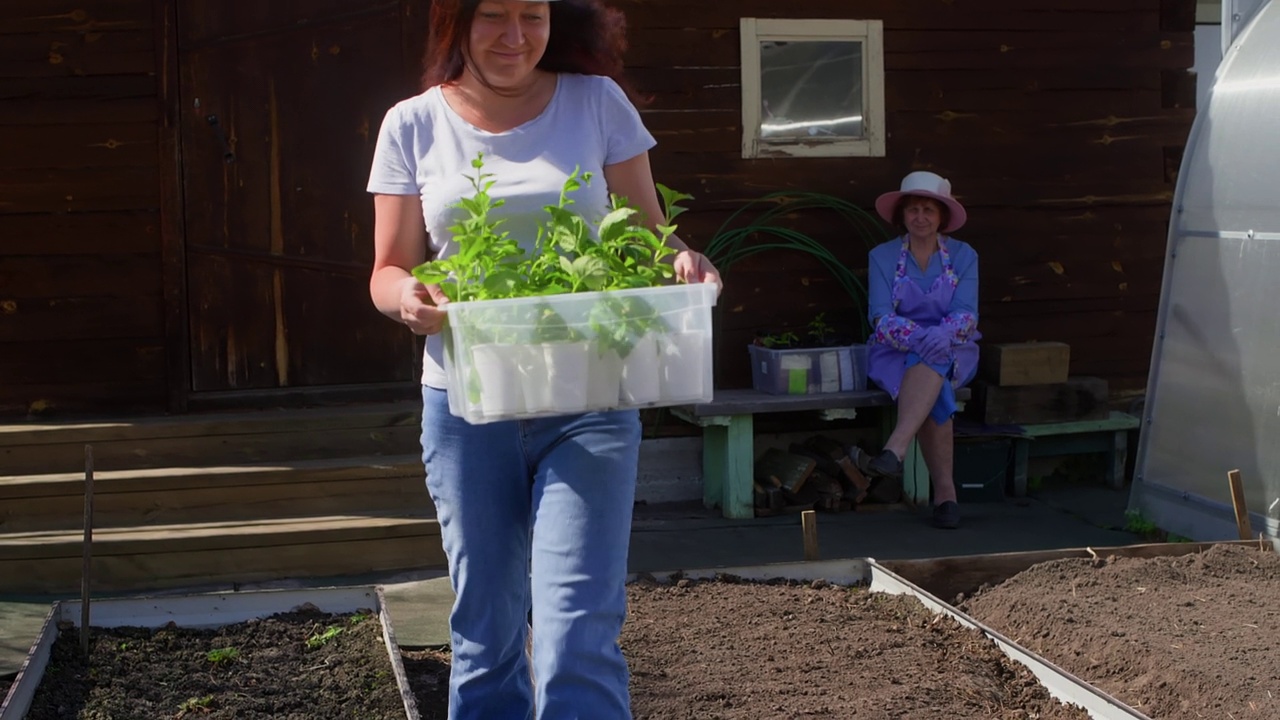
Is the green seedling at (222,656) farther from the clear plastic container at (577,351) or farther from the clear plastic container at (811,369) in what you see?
the clear plastic container at (811,369)

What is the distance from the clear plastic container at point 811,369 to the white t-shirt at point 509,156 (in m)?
3.91

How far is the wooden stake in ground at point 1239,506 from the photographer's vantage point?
17.2 ft

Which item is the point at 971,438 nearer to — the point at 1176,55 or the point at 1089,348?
the point at 1089,348

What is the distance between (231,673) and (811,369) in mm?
3304

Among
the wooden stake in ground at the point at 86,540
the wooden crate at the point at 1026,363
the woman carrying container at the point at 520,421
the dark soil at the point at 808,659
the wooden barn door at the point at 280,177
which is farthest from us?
the wooden crate at the point at 1026,363

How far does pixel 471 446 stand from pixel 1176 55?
19.5ft

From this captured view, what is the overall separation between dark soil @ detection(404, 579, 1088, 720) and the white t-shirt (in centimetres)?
152

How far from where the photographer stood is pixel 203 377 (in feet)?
20.4

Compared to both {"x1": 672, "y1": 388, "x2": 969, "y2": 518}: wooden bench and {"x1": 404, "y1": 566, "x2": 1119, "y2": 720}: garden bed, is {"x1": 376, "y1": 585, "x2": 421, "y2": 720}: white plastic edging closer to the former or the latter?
{"x1": 404, "y1": 566, "x2": 1119, "y2": 720}: garden bed

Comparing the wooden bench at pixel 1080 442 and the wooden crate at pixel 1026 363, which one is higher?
the wooden crate at pixel 1026 363

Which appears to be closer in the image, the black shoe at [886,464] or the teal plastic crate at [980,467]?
the black shoe at [886,464]

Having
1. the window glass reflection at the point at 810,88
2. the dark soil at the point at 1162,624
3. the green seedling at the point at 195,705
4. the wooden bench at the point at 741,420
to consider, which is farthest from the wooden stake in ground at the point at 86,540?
the window glass reflection at the point at 810,88

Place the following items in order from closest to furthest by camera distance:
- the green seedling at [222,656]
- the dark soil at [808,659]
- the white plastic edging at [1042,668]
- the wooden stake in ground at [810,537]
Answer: the white plastic edging at [1042,668] < the dark soil at [808,659] < the green seedling at [222,656] < the wooden stake in ground at [810,537]

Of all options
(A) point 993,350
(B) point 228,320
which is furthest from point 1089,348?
(B) point 228,320
